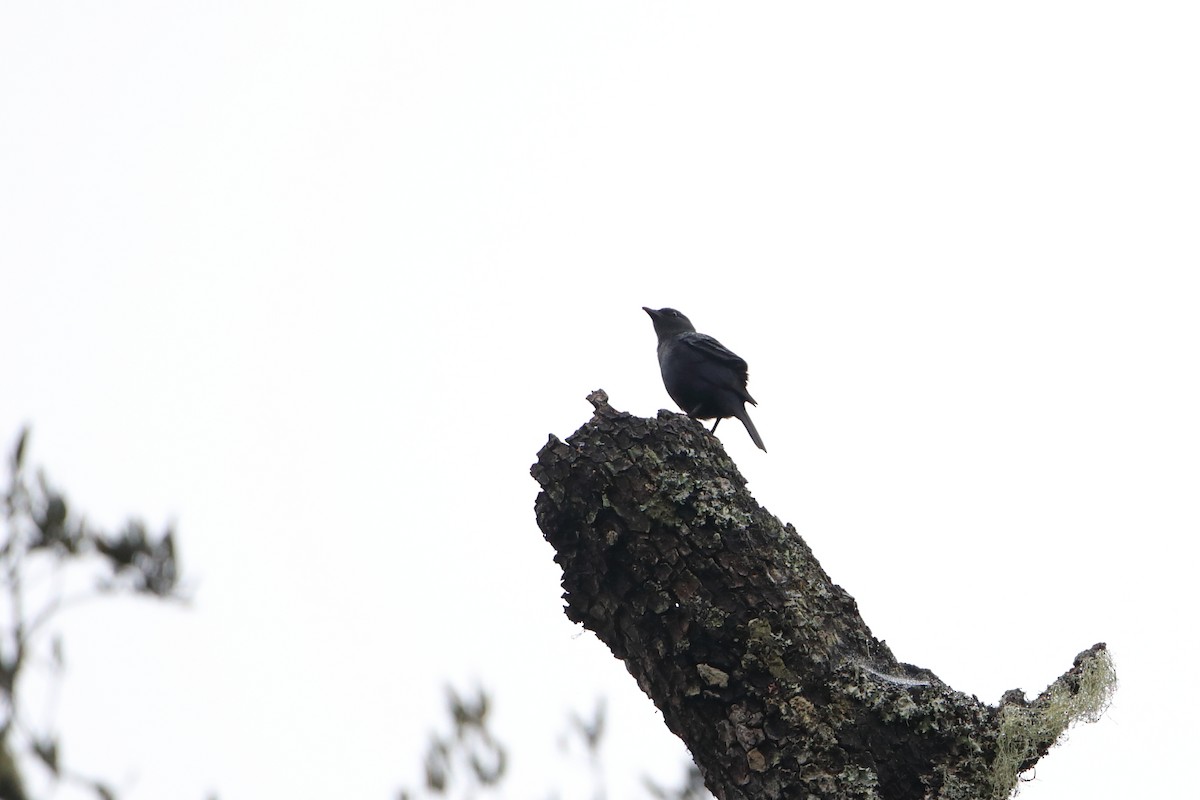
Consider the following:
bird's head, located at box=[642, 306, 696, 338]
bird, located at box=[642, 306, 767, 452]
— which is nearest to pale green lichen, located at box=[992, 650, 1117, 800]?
bird, located at box=[642, 306, 767, 452]

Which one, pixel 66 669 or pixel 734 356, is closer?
pixel 66 669

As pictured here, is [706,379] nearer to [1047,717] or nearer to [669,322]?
[669,322]

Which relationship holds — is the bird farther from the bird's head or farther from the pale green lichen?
the pale green lichen

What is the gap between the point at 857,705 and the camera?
3.90 m

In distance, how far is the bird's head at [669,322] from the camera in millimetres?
9312

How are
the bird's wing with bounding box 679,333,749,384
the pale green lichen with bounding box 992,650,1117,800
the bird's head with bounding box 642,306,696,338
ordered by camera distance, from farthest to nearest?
the bird's head with bounding box 642,306,696,338 → the bird's wing with bounding box 679,333,749,384 → the pale green lichen with bounding box 992,650,1117,800

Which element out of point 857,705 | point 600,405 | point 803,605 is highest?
point 600,405

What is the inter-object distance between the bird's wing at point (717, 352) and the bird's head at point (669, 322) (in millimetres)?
750

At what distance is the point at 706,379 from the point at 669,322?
1.09m

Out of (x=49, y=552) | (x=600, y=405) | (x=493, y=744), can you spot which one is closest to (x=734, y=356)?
(x=493, y=744)

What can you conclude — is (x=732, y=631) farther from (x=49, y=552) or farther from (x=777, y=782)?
(x=49, y=552)

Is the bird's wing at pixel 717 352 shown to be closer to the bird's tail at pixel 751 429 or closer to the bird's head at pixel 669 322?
the bird's tail at pixel 751 429

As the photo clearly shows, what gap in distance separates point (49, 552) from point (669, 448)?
212 cm

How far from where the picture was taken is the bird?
8.34 meters
